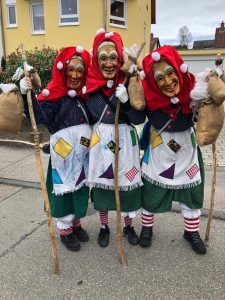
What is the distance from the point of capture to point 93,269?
8.93ft

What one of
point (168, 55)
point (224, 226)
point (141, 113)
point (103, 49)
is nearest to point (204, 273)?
point (224, 226)

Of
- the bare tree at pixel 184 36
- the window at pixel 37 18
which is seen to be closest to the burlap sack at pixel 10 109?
the window at pixel 37 18

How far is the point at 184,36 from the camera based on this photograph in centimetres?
4359

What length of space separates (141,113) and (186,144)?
0.45 m

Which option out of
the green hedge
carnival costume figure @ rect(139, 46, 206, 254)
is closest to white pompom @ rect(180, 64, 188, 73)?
carnival costume figure @ rect(139, 46, 206, 254)

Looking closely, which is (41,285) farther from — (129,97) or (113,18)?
(113,18)

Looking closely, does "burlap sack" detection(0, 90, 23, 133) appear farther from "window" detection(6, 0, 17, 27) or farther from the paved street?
"window" detection(6, 0, 17, 27)

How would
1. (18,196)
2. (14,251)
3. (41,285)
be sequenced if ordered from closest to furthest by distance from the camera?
(41,285) < (14,251) < (18,196)

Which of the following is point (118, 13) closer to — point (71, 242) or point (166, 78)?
point (166, 78)

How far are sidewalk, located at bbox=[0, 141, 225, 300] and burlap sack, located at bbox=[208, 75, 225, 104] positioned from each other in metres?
1.34

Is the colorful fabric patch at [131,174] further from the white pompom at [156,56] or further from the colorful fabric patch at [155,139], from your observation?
the white pompom at [156,56]

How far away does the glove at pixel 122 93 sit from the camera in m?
2.57

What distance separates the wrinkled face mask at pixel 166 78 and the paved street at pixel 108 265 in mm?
1375

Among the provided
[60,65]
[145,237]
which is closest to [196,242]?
[145,237]
